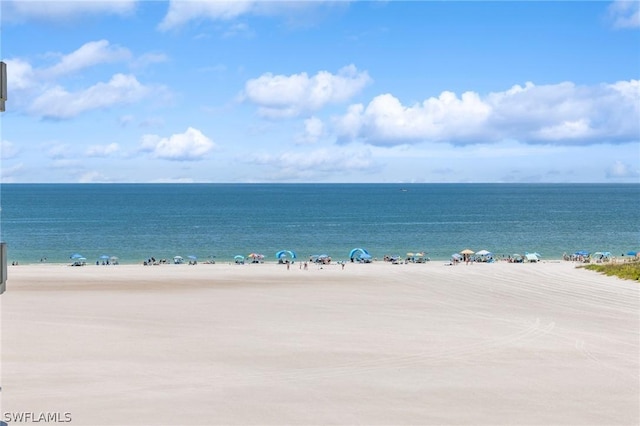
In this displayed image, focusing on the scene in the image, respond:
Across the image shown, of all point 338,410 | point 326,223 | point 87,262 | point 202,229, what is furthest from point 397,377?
point 326,223

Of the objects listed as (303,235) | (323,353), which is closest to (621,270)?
(323,353)

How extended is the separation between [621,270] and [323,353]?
3443 cm

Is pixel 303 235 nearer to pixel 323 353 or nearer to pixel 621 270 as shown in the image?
pixel 621 270

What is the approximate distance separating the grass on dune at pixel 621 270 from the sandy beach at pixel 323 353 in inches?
77.1

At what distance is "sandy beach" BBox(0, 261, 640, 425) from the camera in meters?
21.1

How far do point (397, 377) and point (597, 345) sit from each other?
36.1ft

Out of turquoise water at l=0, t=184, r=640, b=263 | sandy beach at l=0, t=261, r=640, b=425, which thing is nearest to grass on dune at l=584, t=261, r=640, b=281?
sandy beach at l=0, t=261, r=640, b=425

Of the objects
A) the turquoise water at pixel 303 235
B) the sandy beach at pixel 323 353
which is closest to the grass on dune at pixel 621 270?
the sandy beach at pixel 323 353

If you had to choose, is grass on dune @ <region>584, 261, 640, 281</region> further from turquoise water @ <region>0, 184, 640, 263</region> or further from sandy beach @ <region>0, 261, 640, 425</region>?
turquoise water @ <region>0, 184, 640, 263</region>

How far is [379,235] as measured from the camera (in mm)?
105312

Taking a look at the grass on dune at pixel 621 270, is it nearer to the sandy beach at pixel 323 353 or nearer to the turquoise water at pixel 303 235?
the sandy beach at pixel 323 353

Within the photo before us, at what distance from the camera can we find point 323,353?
27.9 m

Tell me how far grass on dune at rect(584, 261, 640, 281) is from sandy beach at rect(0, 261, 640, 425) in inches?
77.1

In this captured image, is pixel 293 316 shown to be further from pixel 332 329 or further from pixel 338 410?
pixel 338 410
